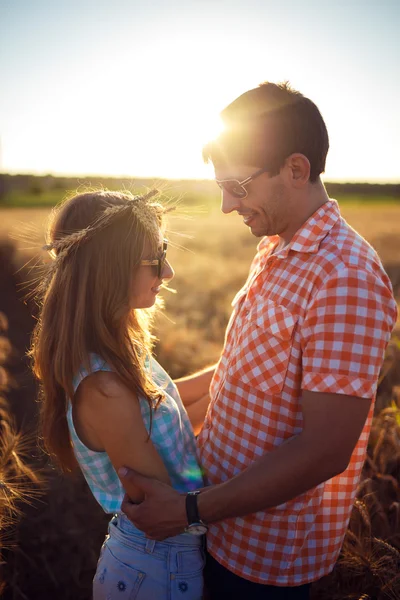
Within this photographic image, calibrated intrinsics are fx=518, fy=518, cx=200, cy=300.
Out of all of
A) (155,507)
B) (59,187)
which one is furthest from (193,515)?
(59,187)

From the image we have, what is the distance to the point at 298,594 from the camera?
2.05 meters

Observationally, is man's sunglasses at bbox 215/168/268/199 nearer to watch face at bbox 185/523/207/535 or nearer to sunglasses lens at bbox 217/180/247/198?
sunglasses lens at bbox 217/180/247/198

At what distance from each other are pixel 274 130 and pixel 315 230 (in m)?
0.46

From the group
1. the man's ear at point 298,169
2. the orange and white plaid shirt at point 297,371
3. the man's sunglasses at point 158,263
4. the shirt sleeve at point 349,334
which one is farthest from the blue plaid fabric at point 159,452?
the man's ear at point 298,169

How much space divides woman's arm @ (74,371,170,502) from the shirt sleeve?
23.8 inches

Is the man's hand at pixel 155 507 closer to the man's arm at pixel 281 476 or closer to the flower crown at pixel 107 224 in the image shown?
the man's arm at pixel 281 476

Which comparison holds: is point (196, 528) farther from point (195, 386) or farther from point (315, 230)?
point (315, 230)

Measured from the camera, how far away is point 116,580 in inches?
76.4

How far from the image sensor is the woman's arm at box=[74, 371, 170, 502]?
1797 millimetres

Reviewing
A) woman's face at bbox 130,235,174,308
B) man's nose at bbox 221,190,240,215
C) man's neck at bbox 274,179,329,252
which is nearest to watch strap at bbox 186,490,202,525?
woman's face at bbox 130,235,174,308

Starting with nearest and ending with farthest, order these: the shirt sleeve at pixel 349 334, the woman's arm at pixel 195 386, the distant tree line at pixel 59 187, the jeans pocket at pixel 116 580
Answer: the shirt sleeve at pixel 349 334
the jeans pocket at pixel 116 580
the woman's arm at pixel 195 386
the distant tree line at pixel 59 187

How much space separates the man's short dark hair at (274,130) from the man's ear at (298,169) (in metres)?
0.03

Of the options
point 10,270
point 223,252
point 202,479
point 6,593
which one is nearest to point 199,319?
point 10,270

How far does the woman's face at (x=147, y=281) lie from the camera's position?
2.02 meters
